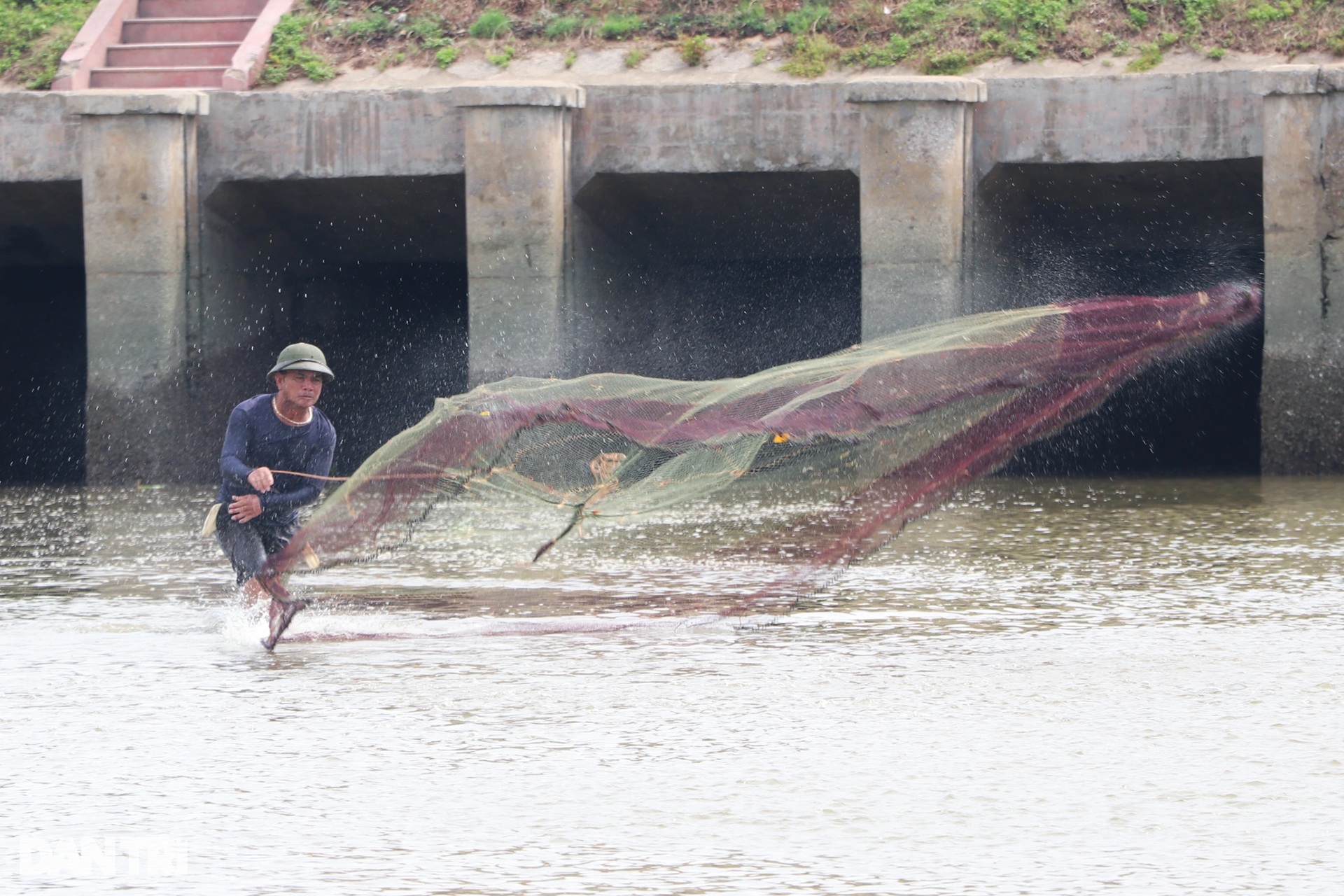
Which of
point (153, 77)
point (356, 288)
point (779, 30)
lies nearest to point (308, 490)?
point (779, 30)

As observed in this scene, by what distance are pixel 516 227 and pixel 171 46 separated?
5.15 m

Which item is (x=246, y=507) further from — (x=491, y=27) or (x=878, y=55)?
(x=491, y=27)

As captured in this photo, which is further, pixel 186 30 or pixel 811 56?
pixel 186 30

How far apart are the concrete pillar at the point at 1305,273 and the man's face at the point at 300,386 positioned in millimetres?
9705

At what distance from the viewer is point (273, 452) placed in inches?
341

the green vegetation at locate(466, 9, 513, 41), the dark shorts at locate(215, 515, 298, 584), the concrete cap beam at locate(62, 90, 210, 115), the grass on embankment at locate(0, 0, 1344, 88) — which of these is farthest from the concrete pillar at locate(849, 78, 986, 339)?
the dark shorts at locate(215, 515, 298, 584)

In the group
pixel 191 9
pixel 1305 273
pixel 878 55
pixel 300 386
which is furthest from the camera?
pixel 191 9

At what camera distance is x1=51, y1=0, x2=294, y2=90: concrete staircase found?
63.3 feet

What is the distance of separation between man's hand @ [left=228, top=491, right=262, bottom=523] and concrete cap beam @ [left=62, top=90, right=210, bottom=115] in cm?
1019

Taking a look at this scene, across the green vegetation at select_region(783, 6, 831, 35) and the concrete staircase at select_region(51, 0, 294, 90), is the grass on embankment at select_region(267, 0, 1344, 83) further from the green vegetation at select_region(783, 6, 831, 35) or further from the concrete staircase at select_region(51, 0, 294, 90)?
the concrete staircase at select_region(51, 0, 294, 90)

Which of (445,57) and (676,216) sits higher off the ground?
(445,57)

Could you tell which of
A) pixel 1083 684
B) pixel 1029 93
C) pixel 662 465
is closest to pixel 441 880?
pixel 1083 684

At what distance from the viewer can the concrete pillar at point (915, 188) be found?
658 inches

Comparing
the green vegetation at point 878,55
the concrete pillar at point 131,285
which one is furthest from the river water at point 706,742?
the green vegetation at point 878,55
